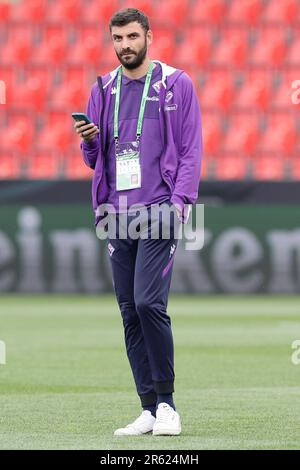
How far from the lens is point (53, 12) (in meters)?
23.8

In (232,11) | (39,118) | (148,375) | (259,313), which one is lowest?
(259,313)

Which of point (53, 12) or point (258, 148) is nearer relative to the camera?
point (258, 148)

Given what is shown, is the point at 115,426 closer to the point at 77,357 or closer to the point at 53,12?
the point at 77,357

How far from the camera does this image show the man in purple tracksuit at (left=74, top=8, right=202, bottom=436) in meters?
6.89

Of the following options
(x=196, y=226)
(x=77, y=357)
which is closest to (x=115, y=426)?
(x=77, y=357)

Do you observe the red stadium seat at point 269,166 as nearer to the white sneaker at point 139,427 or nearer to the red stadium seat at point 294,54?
the red stadium seat at point 294,54

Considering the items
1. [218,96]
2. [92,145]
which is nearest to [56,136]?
[218,96]

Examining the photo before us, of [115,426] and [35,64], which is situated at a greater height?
[35,64]

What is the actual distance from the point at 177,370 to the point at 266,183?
30.3 ft

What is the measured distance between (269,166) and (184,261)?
390 cm

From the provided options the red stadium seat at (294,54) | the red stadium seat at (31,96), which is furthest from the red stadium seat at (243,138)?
the red stadium seat at (31,96)

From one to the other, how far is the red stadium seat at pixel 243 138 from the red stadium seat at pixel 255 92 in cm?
36

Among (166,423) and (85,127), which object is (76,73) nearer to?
(85,127)

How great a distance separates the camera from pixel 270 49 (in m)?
23.1
